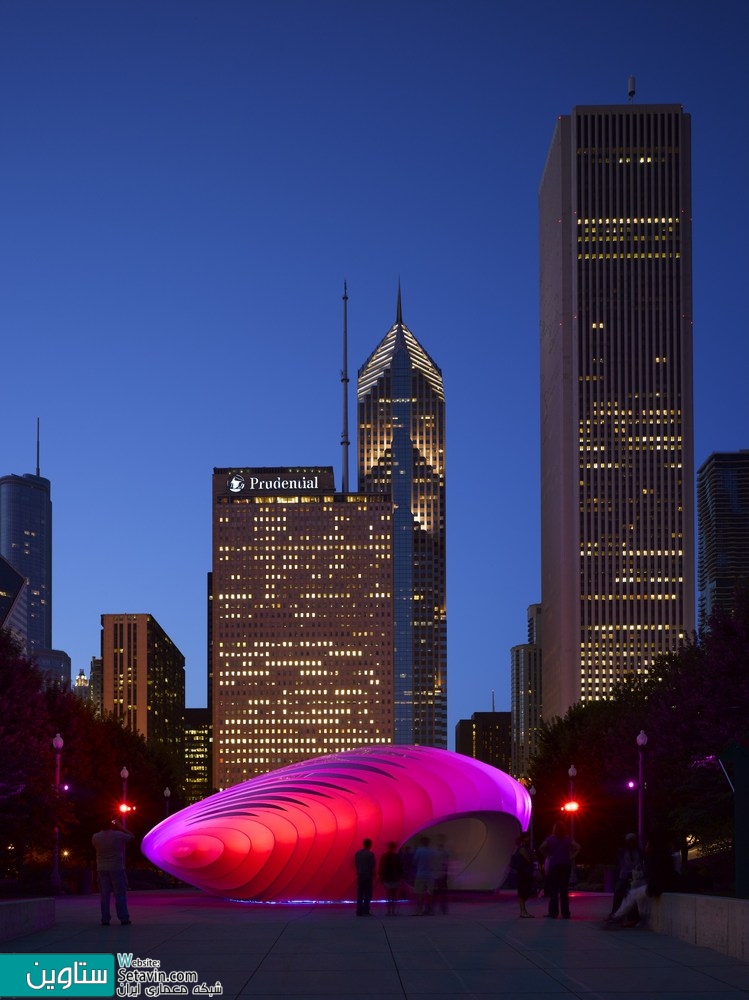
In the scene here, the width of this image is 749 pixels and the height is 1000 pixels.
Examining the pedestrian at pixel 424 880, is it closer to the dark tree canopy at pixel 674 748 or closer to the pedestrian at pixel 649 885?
the dark tree canopy at pixel 674 748

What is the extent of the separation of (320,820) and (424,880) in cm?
883

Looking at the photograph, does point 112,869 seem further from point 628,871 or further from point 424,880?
point 628,871

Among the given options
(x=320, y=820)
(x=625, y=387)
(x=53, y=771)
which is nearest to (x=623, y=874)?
(x=320, y=820)

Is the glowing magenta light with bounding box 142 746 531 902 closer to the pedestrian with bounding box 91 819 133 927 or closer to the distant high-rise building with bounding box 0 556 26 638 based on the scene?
the pedestrian with bounding box 91 819 133 927

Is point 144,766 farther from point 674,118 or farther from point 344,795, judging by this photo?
point 674,118

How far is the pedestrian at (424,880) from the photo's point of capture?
30.1 meters

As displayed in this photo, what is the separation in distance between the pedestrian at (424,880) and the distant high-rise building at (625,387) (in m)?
161

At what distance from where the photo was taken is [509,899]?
3969 centimetres

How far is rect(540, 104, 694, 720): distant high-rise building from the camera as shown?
190 meters

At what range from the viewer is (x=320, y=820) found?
1528 inches

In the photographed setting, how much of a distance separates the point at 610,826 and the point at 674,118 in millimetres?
137632

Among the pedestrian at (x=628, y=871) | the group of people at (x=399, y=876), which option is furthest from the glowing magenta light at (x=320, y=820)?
the pedestrian at (x=628, y=871)

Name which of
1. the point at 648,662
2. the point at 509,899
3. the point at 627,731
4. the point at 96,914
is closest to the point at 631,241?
the point at 648,662

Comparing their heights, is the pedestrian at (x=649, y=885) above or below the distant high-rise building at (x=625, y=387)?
below
